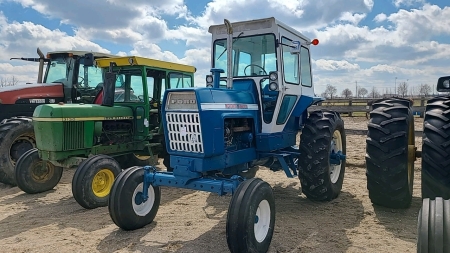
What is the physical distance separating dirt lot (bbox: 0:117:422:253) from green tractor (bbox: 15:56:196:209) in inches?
16.5

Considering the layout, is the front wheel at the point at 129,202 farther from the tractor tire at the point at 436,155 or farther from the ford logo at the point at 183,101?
the tractor tire at the point at 436,155

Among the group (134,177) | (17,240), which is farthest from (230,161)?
(17,240)

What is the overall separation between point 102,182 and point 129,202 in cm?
164

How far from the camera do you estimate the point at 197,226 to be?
4.54m

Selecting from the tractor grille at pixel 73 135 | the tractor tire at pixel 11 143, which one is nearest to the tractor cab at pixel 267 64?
the tractor grille at pixel 73 135

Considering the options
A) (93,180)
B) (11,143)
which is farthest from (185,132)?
(11,143)

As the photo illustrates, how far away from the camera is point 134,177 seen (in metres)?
4.31

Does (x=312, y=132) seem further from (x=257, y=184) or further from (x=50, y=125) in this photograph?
(x=50, y=125)

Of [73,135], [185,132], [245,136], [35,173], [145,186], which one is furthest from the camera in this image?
[35,173]

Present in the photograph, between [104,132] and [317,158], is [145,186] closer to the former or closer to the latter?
[317,158]

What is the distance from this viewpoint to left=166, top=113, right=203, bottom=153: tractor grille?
4.04 m

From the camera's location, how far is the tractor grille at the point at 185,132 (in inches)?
159

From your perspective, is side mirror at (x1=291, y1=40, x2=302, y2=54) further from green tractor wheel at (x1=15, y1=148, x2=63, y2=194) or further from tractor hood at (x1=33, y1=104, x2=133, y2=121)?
green tractor wheel at (x1=15, y1=148, x2=63, y2=194)

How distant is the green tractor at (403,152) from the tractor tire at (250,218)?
58.6 inches
